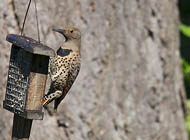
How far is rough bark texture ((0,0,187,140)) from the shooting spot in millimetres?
6121

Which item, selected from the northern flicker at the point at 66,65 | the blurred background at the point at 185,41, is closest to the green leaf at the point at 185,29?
the blurred background at the point at 185,41

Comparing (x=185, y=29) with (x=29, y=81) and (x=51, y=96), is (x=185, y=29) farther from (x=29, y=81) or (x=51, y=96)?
(x=29, y=81)

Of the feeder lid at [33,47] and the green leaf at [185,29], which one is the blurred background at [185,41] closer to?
the green leaf at [185,29]

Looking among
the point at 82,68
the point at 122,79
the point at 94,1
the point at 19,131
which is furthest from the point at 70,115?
the point at 19,131

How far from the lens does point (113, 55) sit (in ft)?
22.8

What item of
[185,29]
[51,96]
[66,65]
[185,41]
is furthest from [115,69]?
[185,29]

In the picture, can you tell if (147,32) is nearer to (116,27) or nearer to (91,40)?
(116,27)

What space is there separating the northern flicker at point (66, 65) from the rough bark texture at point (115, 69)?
48.9 inches

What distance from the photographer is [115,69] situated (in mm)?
6980

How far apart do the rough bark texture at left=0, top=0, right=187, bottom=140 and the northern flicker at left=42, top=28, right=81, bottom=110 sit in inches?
48.9

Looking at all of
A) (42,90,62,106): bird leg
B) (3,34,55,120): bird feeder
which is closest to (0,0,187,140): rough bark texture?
(42,90,62,106): bird leg

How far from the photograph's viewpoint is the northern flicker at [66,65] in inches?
187

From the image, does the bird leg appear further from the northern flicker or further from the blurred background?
the blurred background

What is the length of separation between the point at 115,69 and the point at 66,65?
222 cm
